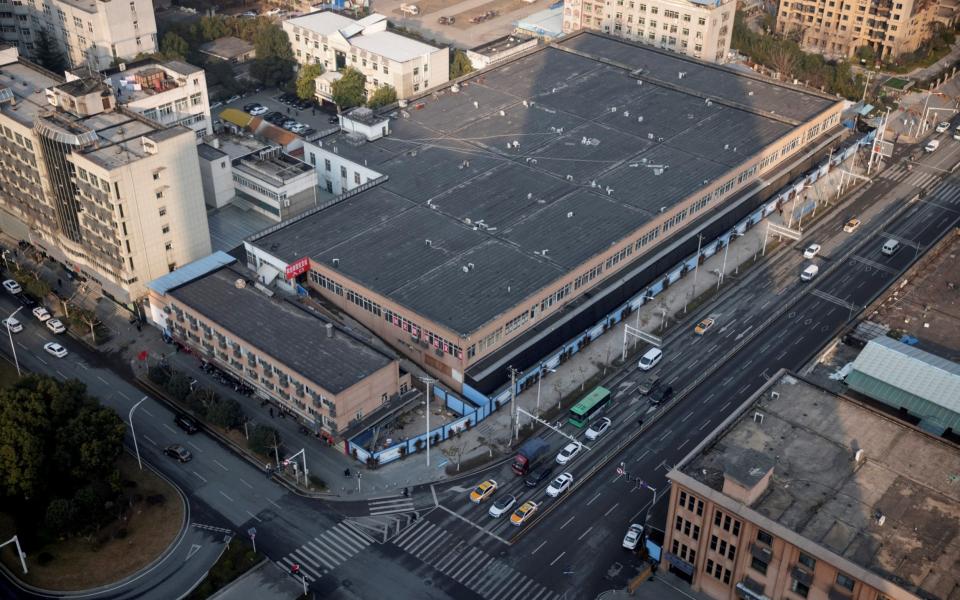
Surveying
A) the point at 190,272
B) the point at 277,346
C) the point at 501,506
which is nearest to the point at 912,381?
the point at 501,506

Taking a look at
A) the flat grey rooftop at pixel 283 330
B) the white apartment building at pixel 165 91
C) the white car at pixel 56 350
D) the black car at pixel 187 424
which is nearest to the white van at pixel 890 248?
the flat grey rooftop at pixel 283 330

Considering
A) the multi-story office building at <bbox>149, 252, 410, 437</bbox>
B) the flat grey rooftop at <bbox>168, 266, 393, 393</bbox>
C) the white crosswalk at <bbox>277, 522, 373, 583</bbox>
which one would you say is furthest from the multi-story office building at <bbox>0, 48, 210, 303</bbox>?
the white crosswalk at <bbox>277, 522, 373, 583</bbox>

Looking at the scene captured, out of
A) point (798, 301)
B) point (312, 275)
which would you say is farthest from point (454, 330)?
point (798, 301)

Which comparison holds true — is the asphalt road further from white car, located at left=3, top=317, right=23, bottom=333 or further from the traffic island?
white car, located at left=3, top=317, right=23, bottom=333

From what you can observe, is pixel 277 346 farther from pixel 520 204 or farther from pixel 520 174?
pixel 520 174

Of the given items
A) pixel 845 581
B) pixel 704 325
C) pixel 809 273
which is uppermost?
pixel 845 581

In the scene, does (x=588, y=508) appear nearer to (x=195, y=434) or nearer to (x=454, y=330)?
(x=454, y=330)
